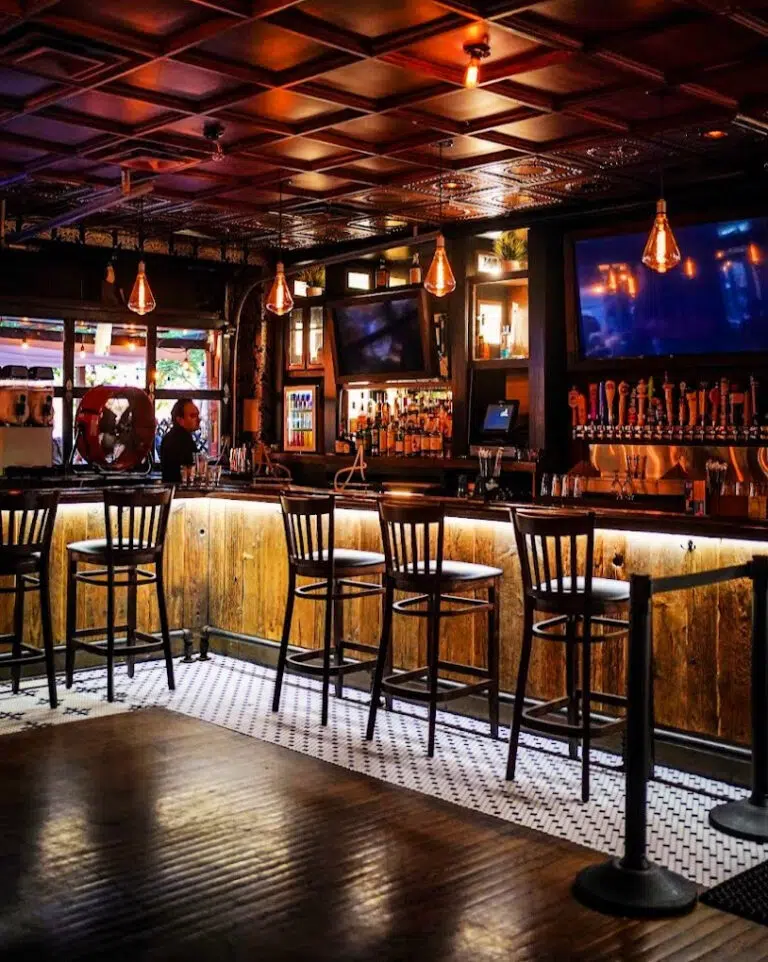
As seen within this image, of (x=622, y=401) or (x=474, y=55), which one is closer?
Result: (x=474, y=55)

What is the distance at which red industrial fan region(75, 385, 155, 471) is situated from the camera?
330 inches

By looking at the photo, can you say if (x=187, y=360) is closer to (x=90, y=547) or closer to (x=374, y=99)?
(x=90, y=547)

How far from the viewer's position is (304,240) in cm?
1014

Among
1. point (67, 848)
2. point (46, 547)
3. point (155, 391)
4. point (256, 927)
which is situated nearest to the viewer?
point (256, 927)

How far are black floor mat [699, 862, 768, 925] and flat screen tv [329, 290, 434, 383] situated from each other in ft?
19.8

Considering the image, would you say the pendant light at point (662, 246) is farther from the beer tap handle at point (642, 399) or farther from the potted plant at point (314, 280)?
the potted plant at point (314, 280)

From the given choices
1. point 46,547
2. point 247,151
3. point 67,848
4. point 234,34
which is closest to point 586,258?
point 247,151

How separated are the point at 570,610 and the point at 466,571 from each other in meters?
0.79

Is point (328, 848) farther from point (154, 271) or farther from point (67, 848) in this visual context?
point (154, 271)

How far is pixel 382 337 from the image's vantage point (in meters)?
9.73

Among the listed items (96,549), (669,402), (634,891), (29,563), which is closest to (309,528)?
(96,549)

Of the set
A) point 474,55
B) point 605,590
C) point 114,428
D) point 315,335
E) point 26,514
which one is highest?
point 474,55

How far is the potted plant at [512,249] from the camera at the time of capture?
9.05 metres

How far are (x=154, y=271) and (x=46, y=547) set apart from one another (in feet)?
16.5
